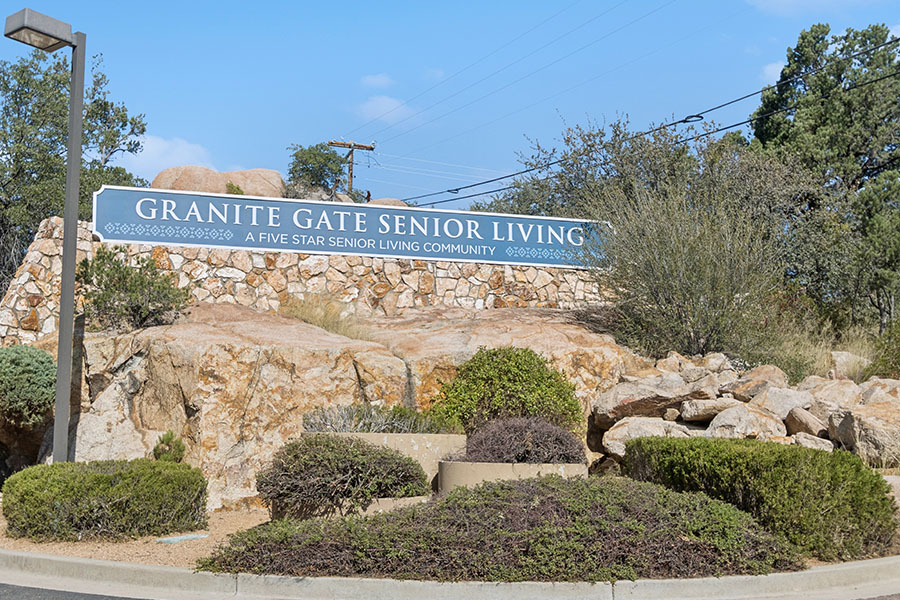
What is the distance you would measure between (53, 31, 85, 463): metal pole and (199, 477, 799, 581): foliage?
12.4 ft

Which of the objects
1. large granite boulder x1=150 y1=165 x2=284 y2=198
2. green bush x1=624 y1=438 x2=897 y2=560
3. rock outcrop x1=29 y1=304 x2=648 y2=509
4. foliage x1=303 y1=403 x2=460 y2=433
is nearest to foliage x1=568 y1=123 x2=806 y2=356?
rock outcrop x1=29 y1=304 x2=648 y2=509

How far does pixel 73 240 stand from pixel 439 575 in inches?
254

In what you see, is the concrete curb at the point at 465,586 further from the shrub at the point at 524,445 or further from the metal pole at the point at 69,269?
the metal pole at the point at 69,269

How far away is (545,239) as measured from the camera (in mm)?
18453

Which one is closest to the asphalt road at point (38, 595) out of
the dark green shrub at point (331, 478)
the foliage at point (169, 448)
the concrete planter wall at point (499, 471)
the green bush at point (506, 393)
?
the dark green shrub at point (331, 478)

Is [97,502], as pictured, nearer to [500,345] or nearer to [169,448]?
[169,448]

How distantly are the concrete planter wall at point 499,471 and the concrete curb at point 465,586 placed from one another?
234 cm

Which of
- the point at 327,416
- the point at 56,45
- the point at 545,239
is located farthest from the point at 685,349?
the point at 56,45

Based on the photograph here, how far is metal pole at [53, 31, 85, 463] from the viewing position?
10.2m

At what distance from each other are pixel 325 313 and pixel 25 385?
16.6 feet

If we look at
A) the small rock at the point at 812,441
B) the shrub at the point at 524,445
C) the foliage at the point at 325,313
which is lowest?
the small rock at the point at 812,441

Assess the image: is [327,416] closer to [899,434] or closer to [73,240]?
[73,240]

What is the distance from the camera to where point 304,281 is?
17312mm

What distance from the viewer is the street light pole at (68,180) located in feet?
33.3
